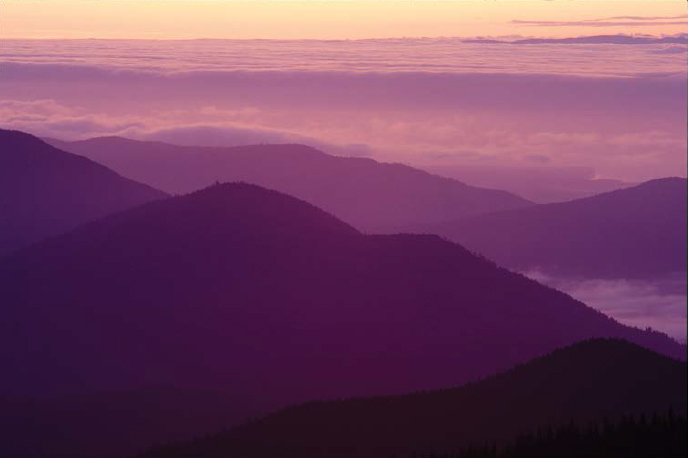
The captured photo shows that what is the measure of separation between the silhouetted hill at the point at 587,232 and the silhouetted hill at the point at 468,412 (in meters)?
44.9

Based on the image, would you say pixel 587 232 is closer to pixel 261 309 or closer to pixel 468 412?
pixel 261 309

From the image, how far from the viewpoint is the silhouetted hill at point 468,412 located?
52094mm

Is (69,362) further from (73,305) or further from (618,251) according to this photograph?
(618,251)

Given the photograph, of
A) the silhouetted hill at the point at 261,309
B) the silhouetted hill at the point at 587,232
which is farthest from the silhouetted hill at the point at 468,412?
the silhouetted hill at the point at 587,232

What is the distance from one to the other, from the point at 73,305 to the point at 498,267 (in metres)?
47.1

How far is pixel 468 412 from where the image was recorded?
64.6m

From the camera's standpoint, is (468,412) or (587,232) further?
(587,232)

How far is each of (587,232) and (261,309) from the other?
2224 inches

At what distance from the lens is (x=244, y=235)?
142 meters

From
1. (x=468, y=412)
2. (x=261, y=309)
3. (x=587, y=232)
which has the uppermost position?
(x=587, y=232)

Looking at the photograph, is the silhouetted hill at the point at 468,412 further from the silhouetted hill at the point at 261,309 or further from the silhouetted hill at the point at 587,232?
the silhouetted hill at the point at 587,232

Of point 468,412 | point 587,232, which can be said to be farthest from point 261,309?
point 468,412

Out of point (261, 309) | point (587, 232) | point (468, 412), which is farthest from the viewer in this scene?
point (587, 232)

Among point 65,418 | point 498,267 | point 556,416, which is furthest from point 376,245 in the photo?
point 556,416
